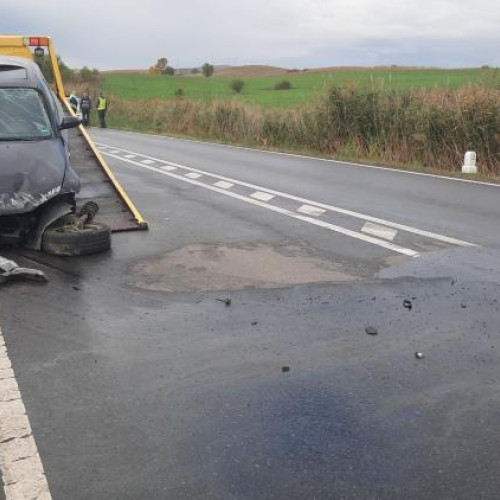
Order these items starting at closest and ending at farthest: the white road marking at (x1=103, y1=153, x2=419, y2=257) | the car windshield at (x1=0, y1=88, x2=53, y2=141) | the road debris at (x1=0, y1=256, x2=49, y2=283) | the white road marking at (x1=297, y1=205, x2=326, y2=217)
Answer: the road debris at (x1=0, y1=256, x2=49, y2=283)
the white road marking at (x1=103, y1=153, x2=419, y2=257)
the car windshield at (x1=0, y1=88, x2=53, y2=141)
the white road marking at (x1=297, y1=205, x2=326, y2=217)

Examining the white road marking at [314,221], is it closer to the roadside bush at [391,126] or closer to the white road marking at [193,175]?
the white road marking at [193,175]

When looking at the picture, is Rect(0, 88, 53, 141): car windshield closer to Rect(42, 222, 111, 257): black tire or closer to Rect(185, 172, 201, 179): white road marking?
Rect(42, 222, 111, 257): black tire

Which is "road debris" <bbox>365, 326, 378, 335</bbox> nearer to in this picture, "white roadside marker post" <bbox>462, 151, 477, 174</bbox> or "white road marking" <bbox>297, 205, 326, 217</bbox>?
"white road marking" <bbox>297, 205, 326, 217</bbox>

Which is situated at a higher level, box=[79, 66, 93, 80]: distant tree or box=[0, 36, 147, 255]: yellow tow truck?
box=[79, 66, 93, 80]: distant tree

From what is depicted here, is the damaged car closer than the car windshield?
Yes

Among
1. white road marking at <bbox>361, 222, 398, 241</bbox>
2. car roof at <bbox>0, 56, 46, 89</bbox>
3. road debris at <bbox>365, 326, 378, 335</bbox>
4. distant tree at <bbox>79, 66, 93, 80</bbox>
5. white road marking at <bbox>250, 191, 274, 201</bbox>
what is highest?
distant tree at <bbox>79, 66, 93, 80</bbox>

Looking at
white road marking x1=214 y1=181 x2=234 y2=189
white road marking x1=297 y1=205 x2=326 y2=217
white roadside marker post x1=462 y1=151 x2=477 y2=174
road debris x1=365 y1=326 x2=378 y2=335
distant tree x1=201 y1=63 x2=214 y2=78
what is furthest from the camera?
distant tree x1=201 y1=63 x2=214 y2=78

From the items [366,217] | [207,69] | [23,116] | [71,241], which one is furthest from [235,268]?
[207,69]

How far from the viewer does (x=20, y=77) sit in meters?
8.79

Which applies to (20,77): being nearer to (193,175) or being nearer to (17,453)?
(193,175)

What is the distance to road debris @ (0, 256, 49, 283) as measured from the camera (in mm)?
6012

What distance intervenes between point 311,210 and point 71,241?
4225mm

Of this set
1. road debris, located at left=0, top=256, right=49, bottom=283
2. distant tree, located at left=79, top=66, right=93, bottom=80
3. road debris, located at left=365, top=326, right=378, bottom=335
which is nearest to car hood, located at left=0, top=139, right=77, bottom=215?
→ road debris, located at left=0, top=256, right=49, bottom=283

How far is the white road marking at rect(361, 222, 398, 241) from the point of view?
26.5 ft
